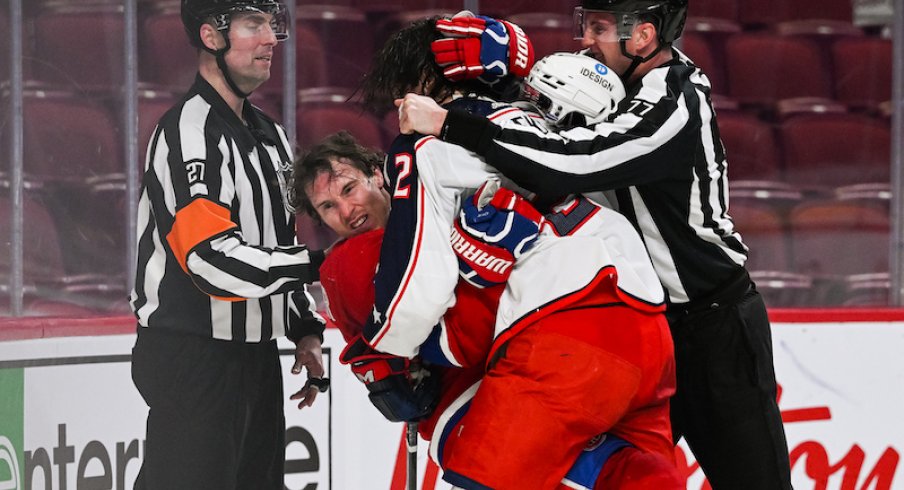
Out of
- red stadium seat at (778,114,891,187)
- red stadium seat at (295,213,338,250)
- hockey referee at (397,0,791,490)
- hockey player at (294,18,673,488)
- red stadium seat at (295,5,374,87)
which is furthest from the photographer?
red stadium seat at (778,114,891,187)

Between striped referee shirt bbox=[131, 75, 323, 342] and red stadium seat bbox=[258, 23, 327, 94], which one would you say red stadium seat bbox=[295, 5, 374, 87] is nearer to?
red stadium seat bbox=[258, 23, 327, 94]

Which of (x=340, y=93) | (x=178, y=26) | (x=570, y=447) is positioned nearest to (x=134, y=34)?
(x=178, y=26)

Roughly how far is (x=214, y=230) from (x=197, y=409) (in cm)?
36

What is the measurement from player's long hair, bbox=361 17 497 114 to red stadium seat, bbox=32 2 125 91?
0.86 meters

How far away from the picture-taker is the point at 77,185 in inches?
102

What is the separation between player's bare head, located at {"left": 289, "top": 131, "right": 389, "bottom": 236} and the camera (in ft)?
6.77

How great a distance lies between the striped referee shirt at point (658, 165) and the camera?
1.88 metres

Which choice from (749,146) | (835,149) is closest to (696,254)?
(749,146)

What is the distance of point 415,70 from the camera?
2.00 meters

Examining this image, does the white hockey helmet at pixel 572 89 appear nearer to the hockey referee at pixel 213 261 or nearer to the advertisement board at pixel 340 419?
the hockey referee at pixel 213 261

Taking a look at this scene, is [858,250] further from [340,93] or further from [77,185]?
[77,185]

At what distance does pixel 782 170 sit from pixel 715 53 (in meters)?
0.47

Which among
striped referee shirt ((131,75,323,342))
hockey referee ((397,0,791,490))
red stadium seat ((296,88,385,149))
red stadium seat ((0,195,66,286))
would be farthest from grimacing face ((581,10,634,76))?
red stadium seat ((0,195,66,286))

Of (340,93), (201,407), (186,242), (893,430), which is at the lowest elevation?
(893,430)
